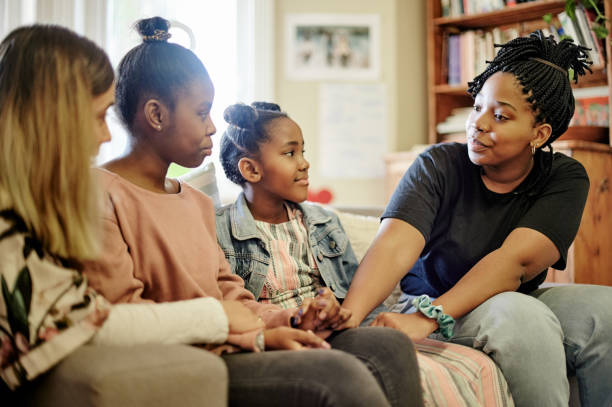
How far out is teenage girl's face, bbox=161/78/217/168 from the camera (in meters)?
1.18

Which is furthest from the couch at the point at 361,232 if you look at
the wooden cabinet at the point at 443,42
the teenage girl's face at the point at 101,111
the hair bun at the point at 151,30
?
the wooden cabinet at the point at 443,42

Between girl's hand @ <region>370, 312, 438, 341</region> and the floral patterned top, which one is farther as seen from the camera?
girl's hand @ <region>370, 312, 438, 341</region>

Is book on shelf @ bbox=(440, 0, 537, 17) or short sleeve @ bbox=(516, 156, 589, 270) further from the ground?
book on shelf @ bbox=(440, 0, 537, 17)

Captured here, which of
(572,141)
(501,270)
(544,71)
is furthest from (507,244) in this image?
(572,141)

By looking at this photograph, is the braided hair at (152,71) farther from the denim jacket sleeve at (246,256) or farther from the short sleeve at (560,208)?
the short sleeve at (560,208)

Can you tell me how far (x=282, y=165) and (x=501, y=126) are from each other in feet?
1.72

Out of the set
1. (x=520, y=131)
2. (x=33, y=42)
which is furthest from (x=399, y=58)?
(x=33, y=42)

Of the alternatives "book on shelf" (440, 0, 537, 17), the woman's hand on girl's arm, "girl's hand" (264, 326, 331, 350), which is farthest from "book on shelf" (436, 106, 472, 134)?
"girl's hand" (264, 326, 331, 350)

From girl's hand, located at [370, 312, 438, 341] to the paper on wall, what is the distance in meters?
2.27

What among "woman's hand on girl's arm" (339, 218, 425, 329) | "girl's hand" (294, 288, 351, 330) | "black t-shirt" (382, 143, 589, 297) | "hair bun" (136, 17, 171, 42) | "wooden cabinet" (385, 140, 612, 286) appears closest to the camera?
"girl's hand" (294, 288, 351, 330)

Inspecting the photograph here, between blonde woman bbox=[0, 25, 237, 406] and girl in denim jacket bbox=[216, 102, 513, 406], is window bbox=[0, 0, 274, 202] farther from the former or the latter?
blonde woman bbox=[0, 25, 237, 406]

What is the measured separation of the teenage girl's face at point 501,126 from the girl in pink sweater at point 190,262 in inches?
23.5

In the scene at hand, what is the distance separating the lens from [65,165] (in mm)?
853

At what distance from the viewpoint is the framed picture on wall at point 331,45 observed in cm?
349
